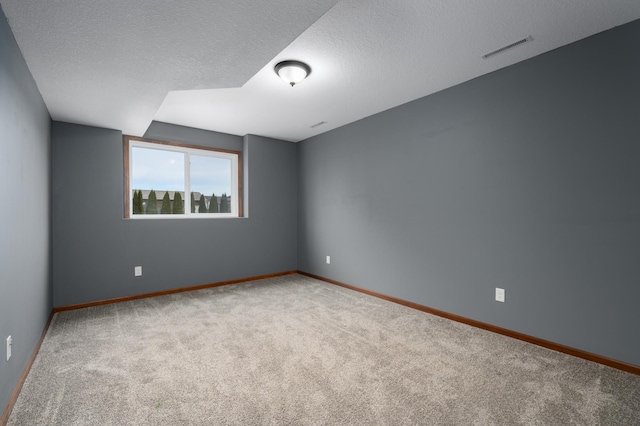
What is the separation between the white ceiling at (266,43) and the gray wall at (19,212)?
19 centimetres

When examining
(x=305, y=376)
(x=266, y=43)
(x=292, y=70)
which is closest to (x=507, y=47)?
(x=292, y=70)

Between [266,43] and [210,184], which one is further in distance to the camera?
[210,184]

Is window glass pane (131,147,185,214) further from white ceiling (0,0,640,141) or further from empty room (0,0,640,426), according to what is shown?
white ceiling (0,0,640,141)

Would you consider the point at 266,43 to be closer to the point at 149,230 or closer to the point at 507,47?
the point at 507,47

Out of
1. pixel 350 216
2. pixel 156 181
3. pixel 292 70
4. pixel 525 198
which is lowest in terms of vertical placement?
pixel 350 216

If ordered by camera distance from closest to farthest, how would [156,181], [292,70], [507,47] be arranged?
[507,47] < [292,70] < [156,181]

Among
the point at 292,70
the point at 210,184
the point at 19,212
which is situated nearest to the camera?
the point at 19,212

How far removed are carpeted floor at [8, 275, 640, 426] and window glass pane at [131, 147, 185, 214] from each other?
5.15 feet

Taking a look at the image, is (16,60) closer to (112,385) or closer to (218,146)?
(112,385)

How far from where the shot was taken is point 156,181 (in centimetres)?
425

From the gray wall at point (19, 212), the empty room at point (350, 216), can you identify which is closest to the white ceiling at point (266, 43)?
the empty room at point (350, 216)

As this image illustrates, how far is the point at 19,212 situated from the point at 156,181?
2290mm

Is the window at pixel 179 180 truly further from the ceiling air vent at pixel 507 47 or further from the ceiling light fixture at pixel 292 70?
the ceiling air vent at pixel 507 47

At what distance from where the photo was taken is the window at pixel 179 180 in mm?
4109
